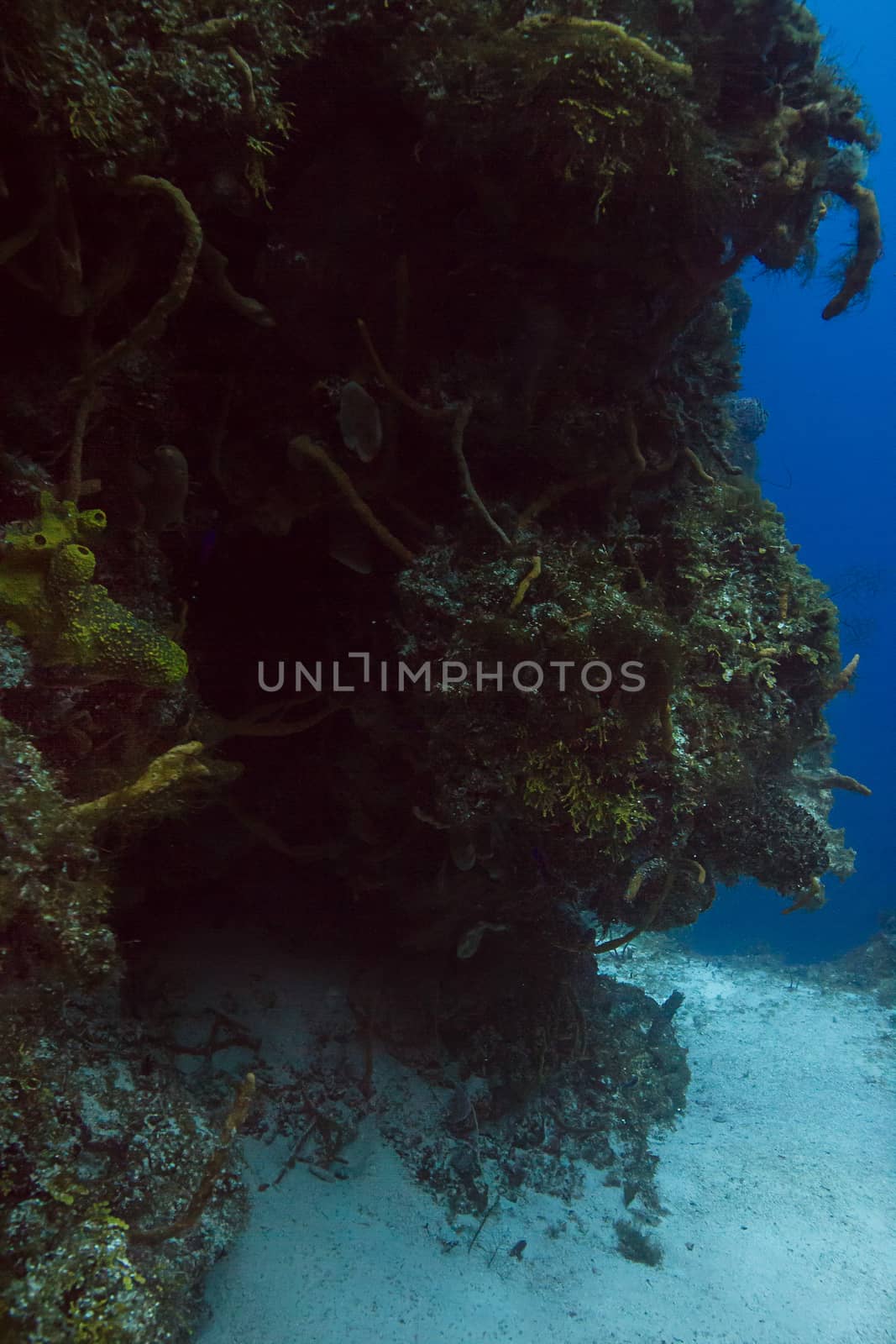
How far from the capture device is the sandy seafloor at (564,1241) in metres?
4.20

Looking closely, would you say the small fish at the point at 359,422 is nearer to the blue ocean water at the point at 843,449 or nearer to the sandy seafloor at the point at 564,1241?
the sandy seafloor at the point at 564,1241

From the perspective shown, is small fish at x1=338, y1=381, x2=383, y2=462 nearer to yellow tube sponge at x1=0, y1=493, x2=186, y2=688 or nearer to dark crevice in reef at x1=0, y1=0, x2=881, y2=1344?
dark crevice in reef at x1=0, y1=0, x2=881, y2=1344

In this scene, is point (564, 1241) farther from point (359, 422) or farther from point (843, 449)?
point (843, 449)

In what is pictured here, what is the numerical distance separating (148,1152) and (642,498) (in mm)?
4819

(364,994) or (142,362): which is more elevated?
(142,362)

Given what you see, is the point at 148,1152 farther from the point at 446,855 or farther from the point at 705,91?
the point at 705,91

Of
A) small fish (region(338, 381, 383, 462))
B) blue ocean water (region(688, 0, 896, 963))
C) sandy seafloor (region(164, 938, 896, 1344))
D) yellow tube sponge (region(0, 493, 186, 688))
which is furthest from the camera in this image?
blue ocean water (region(688, 0, 896, 963))

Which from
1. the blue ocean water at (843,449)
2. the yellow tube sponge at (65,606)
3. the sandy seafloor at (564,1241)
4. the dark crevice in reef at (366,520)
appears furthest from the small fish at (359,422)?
the blue ocean water at (843,449)

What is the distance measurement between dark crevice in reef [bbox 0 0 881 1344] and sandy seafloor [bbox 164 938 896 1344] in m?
0.33

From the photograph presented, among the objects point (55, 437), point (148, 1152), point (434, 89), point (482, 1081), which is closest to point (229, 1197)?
point (148, 1152)

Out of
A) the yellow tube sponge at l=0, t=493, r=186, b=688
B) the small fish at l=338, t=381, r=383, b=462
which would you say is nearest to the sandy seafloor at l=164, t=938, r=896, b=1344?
the yellow tube sponge at l=0, t=493, r=186, b=688

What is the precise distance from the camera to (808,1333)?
199 inches

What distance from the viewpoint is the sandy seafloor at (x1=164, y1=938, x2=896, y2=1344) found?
13.8 feet

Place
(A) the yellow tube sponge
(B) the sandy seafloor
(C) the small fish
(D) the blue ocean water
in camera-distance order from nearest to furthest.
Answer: (A) the yellow tube sponge → (C) the small fish → (B) the sandy seafloor → (D) the blue ocean water
